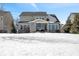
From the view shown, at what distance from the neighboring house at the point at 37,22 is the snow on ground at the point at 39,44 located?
0.22 ft

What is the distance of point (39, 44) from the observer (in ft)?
9.55

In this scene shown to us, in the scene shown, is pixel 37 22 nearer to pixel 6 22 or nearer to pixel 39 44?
pixel 39 44

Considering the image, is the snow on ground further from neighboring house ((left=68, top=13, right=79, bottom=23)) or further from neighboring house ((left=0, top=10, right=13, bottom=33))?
neighboring house ((left=68, top=13, right=79, bottom=23))

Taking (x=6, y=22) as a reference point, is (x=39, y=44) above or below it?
below

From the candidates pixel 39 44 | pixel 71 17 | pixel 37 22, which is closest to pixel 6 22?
pixel 37 22

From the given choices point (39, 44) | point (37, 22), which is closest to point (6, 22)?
point (37, 22)

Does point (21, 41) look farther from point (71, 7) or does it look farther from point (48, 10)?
point (71, 7)

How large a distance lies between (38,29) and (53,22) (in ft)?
0.74

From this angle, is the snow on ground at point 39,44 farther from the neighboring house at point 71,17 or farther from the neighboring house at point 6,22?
the neighboring house at point 71,17

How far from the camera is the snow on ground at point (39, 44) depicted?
282 centimetres

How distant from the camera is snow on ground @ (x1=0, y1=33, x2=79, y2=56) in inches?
111

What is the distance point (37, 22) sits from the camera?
9.75 ft

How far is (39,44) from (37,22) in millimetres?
299

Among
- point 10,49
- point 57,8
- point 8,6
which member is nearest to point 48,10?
point 57,8
